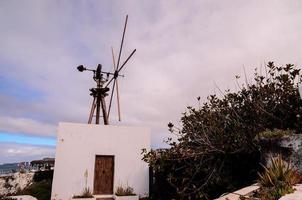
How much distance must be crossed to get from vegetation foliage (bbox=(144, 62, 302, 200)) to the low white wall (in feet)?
12.8

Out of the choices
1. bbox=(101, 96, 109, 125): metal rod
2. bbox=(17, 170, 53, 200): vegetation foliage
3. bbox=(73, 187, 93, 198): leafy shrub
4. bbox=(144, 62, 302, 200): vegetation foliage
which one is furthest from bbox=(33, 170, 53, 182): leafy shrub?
bbox=(144, 62, 302, 200): vegetation foliage

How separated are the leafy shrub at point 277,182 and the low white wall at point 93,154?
365 inches

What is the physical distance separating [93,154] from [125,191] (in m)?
2.39

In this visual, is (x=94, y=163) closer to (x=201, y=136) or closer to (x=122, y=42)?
(x=201, y=136)

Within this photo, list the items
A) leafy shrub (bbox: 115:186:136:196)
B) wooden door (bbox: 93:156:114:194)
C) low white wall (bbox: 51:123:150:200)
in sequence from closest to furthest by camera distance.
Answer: low white wall (bbox: 51:123:150:200) → leafy shrub (bbox: 115:186:136:196) → wooden door (bbox: 93:156:114:194)

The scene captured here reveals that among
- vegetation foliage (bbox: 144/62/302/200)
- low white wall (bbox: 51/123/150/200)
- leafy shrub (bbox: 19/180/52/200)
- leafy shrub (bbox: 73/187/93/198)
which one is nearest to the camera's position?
vegetation foliage (bbox: 144/62/302/200)

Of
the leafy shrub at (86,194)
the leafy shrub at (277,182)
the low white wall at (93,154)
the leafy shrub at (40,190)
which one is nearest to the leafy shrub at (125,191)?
the low white wall at (93,154)

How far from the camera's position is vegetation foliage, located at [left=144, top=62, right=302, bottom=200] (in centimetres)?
1005

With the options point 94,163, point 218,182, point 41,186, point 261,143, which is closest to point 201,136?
point 218,182

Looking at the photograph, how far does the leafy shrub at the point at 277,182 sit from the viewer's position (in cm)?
621

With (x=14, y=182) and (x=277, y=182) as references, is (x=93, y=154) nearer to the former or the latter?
(x=14, y=182)

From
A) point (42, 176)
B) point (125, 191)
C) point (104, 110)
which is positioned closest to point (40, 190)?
point (42, 176)

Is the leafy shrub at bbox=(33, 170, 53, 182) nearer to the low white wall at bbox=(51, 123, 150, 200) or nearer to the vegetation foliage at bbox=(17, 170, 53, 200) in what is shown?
the vegetation foliage at bbox=(17, 170, 53, 200)

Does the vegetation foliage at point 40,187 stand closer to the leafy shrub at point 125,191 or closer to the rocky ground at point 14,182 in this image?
the rocky ground at point 14,182
